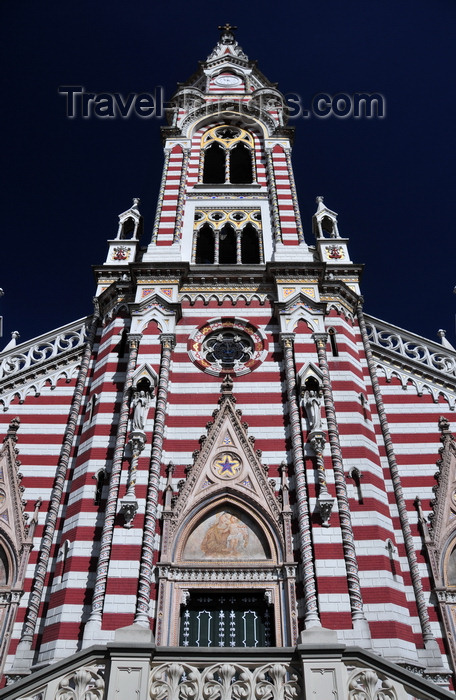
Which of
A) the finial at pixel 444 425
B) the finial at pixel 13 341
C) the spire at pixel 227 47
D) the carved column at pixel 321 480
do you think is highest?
the spire at pixel 227 47

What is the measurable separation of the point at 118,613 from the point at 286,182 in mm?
15778

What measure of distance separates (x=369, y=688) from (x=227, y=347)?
36.0 ft

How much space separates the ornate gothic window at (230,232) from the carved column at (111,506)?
574cm

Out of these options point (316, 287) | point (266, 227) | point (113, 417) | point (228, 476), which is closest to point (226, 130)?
point (266, 227)

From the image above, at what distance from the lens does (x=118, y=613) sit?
12484 mm

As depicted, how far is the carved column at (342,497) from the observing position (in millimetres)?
12562

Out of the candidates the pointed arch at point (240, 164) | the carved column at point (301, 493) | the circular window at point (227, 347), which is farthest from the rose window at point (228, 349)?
the pointed arch at point (240, 164)

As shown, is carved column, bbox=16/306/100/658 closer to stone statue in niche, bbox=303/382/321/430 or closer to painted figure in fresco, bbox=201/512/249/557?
painted figure in fresco, bbox=201/512/249/557

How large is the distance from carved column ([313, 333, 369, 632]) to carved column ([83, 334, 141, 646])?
5.13 metres

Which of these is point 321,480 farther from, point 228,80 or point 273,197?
point 228,80

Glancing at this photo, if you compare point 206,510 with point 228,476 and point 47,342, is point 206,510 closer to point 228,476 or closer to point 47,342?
point 228,476

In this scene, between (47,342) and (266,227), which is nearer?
(47,342)

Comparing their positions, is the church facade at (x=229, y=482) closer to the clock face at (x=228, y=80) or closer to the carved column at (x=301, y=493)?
the carved column at (x=301, y=493)

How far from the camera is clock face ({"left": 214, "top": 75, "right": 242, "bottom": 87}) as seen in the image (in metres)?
27.6
